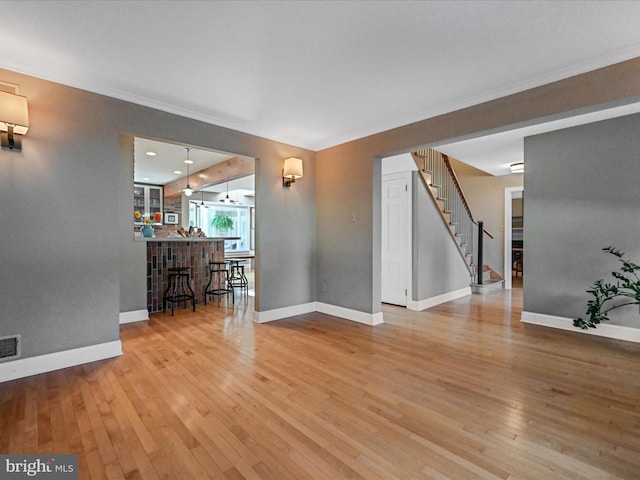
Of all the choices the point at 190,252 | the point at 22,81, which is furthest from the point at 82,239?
the point at 190,252

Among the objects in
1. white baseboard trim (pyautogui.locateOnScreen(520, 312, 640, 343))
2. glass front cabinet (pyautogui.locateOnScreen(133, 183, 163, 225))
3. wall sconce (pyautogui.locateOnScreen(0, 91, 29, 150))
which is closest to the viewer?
wall sconce (pyautogui.locateOnScreen(0, 91, 29, 150))

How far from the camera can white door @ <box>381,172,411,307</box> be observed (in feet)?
16.5

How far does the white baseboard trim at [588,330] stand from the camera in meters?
3.50

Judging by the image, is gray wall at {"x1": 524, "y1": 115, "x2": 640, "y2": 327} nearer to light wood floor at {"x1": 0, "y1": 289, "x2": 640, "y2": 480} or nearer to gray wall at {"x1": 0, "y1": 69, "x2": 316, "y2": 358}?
light wood floor at {"x1": 0, "y1": 289, "x2": 640, "y2": 480}

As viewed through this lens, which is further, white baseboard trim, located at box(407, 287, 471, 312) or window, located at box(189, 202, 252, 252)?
window, located at box(189, 202, 252, 252)

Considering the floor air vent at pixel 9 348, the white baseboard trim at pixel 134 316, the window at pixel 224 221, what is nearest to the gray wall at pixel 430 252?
the white baseboard trim at pixel 134 316

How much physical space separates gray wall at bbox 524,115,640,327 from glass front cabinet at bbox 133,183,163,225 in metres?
9.14

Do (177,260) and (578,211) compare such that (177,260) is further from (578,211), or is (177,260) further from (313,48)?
(578,211)

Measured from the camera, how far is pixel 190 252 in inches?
213

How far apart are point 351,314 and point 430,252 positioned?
1.85m

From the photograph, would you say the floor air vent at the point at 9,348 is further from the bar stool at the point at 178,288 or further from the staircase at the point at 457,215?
the staircase at the point at 457,215

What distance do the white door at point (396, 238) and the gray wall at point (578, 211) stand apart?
5.34 feet

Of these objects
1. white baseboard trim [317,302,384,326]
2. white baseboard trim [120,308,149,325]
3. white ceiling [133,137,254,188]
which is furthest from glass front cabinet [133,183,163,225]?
white baseboard trim [317,302,384,326]

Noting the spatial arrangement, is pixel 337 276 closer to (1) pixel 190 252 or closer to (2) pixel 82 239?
(1) pixel 190 252
